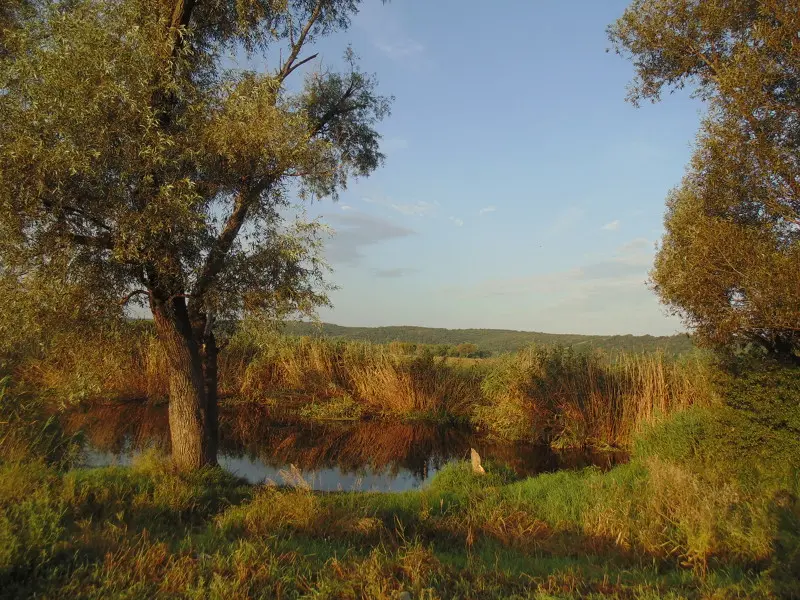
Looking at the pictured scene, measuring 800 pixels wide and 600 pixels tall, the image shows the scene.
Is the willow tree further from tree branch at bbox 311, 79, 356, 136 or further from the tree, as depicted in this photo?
the tree

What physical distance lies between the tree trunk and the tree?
23.6 feet

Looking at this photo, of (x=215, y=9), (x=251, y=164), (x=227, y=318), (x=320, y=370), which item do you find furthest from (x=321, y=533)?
(x=320, y=370)

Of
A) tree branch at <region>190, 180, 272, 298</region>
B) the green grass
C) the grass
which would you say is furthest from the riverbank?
tree branch at <region>190, 180, 272, 298</region>

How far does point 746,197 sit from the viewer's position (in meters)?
8.14

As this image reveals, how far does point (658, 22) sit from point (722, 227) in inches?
166

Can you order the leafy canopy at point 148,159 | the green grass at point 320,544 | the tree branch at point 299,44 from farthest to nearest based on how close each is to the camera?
1. the tree branch at point 299,44
2. the leafy canopy at point 148,159
3. the green grass at point 320,544

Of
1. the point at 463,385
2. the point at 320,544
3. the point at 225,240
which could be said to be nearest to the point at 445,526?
the point at 320,544

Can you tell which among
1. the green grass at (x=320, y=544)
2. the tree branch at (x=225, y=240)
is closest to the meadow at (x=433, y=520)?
the green grass at (x=320, y=544)

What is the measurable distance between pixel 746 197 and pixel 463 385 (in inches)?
449

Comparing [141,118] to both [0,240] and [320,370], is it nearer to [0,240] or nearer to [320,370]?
[0,240]

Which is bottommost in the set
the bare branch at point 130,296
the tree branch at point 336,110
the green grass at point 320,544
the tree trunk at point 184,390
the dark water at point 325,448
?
the dark water at point 325,448

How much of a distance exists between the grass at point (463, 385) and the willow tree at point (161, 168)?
1.45m

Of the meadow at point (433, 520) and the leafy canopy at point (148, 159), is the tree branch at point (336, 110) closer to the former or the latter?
the leafy canopy at point (148, 159)

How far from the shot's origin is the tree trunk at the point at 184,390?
805 centimetres
